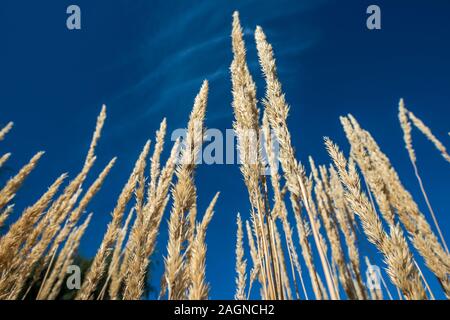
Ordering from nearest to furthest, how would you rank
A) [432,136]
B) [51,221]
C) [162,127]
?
1. [51,221]
2. [162,127]
3. [432,136]

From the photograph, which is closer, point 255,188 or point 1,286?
point 255,188

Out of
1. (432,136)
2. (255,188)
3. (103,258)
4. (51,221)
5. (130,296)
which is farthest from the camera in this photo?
(432,136)

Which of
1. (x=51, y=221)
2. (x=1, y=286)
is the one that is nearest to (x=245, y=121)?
(x=1, y=286)

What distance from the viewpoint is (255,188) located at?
4.29 ft

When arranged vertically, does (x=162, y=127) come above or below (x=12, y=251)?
above

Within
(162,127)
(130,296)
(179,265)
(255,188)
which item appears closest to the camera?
(179,265)

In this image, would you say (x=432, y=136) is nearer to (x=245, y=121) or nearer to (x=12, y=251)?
(x=245, y=121)
